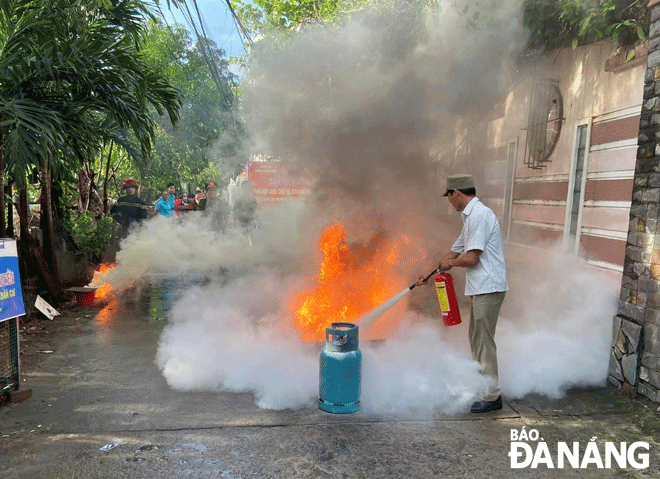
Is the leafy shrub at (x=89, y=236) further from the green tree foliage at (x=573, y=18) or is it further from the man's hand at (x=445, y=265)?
the man's hand at (x=445, y=265)

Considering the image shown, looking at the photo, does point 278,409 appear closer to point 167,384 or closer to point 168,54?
point 167,384

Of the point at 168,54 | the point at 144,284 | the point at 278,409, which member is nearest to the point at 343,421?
the point at 278,409

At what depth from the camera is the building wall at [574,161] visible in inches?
183

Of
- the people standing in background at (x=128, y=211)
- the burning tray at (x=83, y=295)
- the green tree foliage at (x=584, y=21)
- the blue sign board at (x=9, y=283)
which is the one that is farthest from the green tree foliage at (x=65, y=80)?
the green tree foliage at (x=584, y=21)

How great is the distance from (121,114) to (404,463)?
5361 millimetres

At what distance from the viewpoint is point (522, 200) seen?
6480mm

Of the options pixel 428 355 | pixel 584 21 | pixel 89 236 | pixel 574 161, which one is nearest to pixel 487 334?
pixel 428 355

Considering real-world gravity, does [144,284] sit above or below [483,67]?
below

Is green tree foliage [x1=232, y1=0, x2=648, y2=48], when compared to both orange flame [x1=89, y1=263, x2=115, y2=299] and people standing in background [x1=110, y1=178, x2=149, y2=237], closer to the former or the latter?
orange flame [x1=89, y1=263, x2=115, y2=299]

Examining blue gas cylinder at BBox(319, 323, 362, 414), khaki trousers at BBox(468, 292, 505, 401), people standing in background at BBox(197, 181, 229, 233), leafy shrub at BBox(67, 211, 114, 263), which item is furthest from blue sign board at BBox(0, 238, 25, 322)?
people standing in background at BBox(197, 181, 229, 233)

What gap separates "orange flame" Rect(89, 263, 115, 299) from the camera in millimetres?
8210

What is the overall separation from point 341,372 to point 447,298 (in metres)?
1.11

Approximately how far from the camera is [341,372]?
12.3 ft

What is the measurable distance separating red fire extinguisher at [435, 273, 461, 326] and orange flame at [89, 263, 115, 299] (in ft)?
19.3
